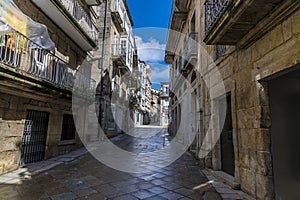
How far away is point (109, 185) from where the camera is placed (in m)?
3.73

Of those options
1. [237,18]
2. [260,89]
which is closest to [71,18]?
[237,18]

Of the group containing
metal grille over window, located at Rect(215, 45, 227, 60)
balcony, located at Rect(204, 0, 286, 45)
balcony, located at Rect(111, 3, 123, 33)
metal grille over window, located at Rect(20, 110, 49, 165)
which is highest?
balcony, located at Rect(111, 3, 123, 33)

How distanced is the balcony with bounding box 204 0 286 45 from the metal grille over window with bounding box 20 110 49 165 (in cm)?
Answer: 590

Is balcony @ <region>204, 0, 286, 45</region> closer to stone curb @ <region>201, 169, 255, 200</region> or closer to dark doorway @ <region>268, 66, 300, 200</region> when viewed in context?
dark doorway @ <region>268, 66, 300, 200</region>

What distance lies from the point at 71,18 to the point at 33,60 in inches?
109

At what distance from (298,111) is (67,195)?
4861mm

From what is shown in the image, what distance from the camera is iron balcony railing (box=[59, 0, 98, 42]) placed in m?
7.87

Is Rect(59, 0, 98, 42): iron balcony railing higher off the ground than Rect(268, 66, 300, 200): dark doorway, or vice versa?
Rect(59, 0, 98, 42): iron balcony railing

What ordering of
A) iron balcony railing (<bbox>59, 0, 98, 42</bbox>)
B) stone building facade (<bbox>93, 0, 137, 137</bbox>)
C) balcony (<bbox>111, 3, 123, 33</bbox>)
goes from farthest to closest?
balcony (<bbox>111, 3, 123, 33</bbox>), stone building facade (<bbox>93, 0, 137, 137</bbox>), iron balcony railing (<bbox>59, 0, 98, 42</bbox>)

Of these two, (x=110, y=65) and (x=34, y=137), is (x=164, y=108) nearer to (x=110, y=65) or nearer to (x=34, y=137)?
(x=110, y=65)

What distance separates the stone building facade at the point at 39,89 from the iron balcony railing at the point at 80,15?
65mm

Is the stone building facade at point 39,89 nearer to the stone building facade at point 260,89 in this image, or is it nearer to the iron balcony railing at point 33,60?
the iron balcony railing at point 33,60

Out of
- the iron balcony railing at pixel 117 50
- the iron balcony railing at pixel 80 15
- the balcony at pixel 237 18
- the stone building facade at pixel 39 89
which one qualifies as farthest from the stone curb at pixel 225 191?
the iron balcony railing at pixel 117 50

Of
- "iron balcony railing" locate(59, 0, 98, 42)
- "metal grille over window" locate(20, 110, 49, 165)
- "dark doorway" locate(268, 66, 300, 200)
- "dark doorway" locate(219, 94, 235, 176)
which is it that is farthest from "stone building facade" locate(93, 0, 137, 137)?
"dark doorway" locate(268, 66, 300, 200)
